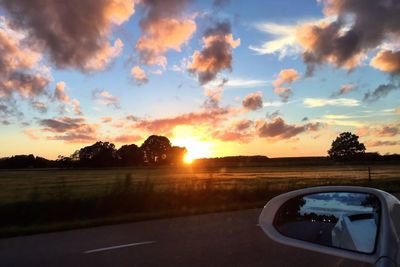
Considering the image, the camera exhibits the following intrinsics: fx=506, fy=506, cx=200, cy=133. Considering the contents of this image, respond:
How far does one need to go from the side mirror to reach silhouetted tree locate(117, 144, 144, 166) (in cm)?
10083

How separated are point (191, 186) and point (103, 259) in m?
14.9

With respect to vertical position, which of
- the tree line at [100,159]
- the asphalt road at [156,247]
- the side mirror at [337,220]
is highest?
the tree line at [100,159]

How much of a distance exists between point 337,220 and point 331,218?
0.14 feet

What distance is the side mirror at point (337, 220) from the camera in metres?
2.57

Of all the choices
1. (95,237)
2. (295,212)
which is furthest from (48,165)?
(295,212)

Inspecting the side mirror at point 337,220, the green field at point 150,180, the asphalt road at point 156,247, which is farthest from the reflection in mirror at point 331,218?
the green field at point 150,180

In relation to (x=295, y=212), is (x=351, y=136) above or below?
above

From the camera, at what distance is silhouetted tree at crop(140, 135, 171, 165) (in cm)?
11088

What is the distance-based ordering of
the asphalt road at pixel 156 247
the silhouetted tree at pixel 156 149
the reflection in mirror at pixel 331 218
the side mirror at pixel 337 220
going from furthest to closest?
the silhouetted tree at pixel 156 149
the asphalt road at pixel 156 247
the reflection in mirror at pixel 331 218
the side mirror at pixel 337 220

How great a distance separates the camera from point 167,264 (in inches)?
330

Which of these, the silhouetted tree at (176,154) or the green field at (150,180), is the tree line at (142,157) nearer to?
the silhouetted tree at (176,154)

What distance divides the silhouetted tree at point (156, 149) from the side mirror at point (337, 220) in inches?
4198

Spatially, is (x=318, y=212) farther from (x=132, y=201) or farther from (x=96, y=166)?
(x=96, y=166)

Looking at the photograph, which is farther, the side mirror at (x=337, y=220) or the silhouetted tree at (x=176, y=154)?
the silhouetted tree at (x=176, y=154)
